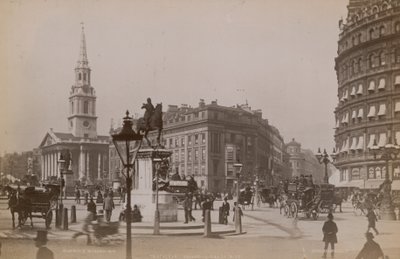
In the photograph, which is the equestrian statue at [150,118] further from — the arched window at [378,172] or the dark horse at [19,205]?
the arched window at [378,172]

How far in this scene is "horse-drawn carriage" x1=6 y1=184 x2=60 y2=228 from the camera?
39.4 feet

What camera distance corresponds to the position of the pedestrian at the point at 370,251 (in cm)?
954

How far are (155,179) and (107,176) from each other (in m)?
9.51

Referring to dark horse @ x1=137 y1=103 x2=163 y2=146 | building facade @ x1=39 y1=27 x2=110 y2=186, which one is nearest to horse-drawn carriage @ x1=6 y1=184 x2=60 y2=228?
building facade @ x1=39 y1=27 x2=110 y2=186

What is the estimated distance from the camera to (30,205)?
12.3m

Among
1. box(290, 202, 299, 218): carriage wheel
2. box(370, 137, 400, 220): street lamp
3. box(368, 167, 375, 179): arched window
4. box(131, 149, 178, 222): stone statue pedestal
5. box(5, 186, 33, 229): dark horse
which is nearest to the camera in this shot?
box(5, 186, 33, 229): dark horse

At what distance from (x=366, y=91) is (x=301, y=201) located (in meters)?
4.47

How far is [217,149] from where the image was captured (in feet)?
82.1

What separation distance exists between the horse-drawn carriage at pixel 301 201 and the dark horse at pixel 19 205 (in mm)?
6085

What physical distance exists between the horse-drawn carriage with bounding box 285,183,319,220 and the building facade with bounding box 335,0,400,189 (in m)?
1.57

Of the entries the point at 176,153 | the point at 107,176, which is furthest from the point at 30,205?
the point at 176,153

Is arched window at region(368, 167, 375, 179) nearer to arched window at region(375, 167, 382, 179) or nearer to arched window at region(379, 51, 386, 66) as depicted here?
arched window at region(375, 167, 382, 179)

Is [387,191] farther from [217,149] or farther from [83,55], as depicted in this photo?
[217,149]

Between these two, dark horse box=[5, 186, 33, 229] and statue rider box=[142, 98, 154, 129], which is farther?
statue rider box=[142, 98, 154, 129]
